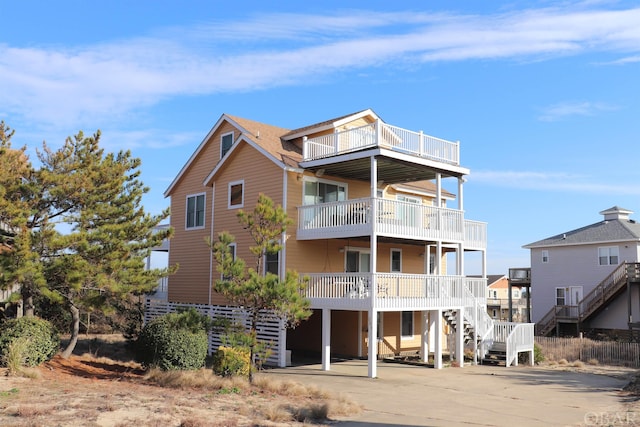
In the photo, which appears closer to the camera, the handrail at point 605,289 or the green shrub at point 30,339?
the green shrub at point 30,339

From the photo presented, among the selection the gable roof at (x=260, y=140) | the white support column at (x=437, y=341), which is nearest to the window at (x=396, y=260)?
the white support column at (x=437, y=341)

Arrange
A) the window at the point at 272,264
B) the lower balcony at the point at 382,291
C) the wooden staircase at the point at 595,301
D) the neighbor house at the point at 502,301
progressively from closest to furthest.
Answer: the lower balcony at the point at 382,291
the window at the point at 272,264
the wooden staircase at the point at 595,301
the neighbor house at the point at 502,301

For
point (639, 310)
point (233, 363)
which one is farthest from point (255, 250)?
point (639, 310)

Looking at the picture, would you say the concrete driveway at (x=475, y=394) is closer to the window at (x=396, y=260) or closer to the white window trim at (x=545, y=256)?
the window at (x=396, y=260)

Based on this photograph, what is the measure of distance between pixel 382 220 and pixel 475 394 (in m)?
6.79

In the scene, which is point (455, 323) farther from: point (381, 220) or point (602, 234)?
point (602, 234)

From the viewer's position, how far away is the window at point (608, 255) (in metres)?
41.2

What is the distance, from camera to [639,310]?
38.3 m

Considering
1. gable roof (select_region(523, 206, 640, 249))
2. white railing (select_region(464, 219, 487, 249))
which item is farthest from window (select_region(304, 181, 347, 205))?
gable roof (select_region(523, 206, 640, 249))

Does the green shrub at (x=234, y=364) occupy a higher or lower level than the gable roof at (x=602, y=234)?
lower

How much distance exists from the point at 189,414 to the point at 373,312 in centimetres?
881

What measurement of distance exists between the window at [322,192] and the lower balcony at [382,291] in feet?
11.4

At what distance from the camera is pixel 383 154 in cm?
2102

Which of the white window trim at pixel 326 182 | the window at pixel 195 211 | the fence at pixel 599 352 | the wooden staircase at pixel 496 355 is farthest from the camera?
the window at pixel 195 211
